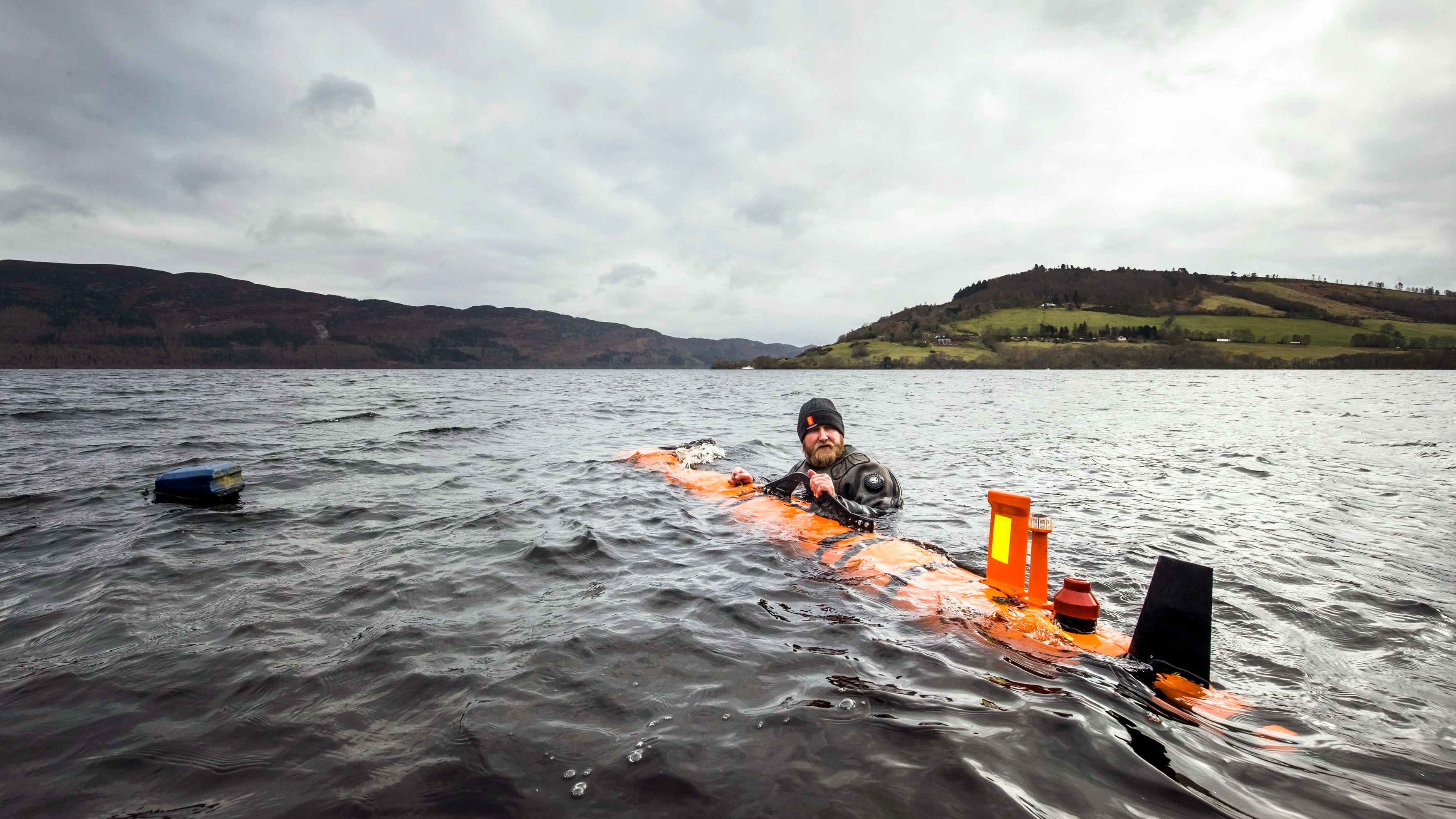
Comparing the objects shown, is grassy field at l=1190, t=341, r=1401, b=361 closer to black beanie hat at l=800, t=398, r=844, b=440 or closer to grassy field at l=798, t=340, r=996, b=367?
grassy field at l=798, t=340, r=996, b=367

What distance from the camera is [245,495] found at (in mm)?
9734

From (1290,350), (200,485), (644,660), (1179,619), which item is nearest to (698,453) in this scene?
(200,485)

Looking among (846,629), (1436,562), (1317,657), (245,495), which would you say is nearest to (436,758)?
(846,629)

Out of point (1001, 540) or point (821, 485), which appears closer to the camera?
point (1001, 540)

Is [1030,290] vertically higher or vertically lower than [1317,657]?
higher

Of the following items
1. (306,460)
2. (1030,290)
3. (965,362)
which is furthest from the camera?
(1030,290)

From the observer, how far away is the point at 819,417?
28.3 feet

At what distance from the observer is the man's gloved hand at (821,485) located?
7824mm

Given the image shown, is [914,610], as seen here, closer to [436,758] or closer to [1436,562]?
[436,758]

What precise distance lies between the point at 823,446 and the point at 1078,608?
4.53 metres

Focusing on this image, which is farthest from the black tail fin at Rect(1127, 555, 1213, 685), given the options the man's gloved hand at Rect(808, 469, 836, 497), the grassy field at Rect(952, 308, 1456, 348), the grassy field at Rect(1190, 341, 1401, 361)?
the grassy field at Rect(952, 308, 1456, 348)

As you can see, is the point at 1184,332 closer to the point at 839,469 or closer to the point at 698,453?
the point at 698,453

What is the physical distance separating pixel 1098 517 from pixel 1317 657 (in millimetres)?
4746

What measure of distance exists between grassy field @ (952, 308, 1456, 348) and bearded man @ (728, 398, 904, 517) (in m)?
131
